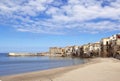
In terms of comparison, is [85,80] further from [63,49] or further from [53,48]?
[53,48]

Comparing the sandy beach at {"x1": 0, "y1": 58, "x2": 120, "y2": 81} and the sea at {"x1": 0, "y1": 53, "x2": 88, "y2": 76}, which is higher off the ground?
the sandy beach at {"x1": 0, "y1": 58, "x2": 120, "y2": 81}

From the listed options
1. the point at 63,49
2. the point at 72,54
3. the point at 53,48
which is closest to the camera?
the point at 72,54

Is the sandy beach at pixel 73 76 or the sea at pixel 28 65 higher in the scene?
the sandy beach at pixel 73 76

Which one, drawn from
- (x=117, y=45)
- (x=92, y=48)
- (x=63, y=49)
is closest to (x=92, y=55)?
(x=92, y=48)

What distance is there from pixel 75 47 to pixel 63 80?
141m

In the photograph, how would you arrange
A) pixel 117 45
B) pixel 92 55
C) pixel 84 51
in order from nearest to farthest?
pixel 117 45 → pixel 92 55 → pixel 84 51

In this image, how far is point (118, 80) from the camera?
1980 centimetres

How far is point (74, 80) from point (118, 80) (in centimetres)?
374

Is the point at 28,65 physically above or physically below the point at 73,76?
below

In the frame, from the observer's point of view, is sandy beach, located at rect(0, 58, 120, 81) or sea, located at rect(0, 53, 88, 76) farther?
sea, located at rect(0, 53, 88, 76)

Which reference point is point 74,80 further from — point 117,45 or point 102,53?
point 102,53

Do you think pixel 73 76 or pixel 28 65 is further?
pixel 28 65

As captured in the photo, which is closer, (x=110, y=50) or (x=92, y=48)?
(x=110, y=50)

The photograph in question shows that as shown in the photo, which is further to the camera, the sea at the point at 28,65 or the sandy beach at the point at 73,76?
the sea at the point at 28,65
